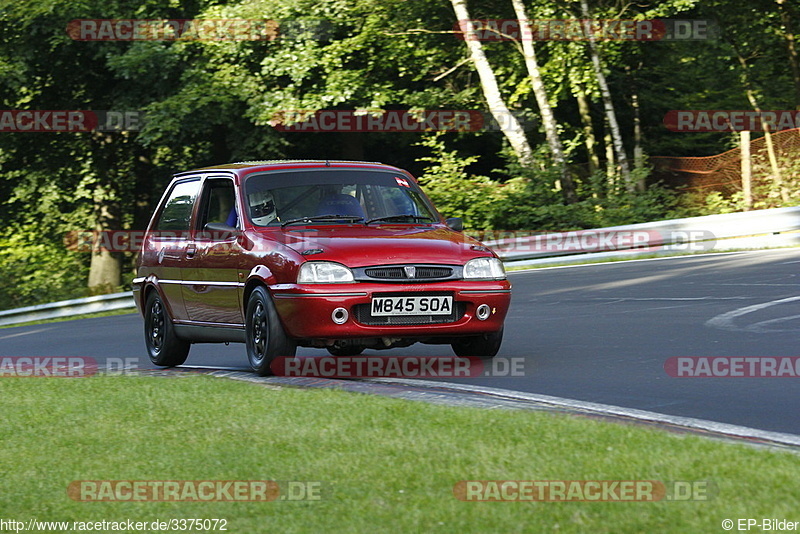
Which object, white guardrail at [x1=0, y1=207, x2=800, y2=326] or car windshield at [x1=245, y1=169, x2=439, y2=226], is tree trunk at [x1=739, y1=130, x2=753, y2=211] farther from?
car windshield at [x1=245, y1=169, x2=439, y2=226]

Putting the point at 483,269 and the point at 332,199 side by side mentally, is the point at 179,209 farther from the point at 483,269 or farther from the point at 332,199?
the point at 483,269

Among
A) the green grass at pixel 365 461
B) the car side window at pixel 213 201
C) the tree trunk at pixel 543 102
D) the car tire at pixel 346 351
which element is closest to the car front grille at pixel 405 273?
the green grass at pixel 365 461

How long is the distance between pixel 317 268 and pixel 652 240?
1312 centimetres

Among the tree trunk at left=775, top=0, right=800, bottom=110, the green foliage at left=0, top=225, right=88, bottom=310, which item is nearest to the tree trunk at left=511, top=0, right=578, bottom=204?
the tree trunk at left=775, top=0, right=800, bottom=110

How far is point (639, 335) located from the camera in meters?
11.1

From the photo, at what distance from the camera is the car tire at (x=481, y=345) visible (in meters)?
10.0

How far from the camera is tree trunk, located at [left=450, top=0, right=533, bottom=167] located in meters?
28.9

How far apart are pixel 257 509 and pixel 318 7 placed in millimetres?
25697

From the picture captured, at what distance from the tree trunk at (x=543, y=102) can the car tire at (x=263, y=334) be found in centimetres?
1880

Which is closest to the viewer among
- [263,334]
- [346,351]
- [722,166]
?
[263,334]

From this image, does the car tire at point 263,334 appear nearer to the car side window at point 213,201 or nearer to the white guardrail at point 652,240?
the car side window at point 213,201

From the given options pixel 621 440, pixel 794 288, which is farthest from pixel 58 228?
pixel 621 440

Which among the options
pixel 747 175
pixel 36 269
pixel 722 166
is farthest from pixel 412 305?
pixel 36 269

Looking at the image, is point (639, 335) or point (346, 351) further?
point (639, 335)
